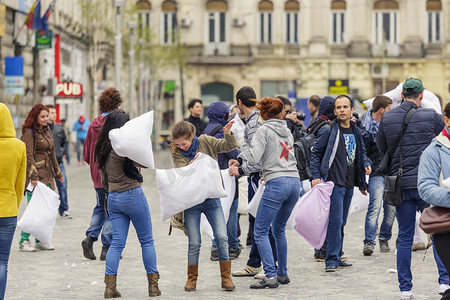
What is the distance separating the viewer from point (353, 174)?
10.2 m

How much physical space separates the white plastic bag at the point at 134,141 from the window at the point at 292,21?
51.0 metres

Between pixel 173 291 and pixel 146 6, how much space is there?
52622 millimetres

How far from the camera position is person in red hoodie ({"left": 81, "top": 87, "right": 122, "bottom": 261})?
376 inches

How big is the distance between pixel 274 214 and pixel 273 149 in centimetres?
60

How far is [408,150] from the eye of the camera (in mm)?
8391

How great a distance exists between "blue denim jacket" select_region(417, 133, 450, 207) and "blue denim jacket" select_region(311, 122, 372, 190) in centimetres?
329

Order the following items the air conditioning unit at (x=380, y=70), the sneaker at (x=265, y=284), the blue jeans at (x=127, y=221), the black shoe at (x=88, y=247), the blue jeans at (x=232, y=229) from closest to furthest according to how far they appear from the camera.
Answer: the blue jeans at (x=127, y=221), the sneaker at (x=265, y=284), the black shoe at (x=88, y=247), the blue jeans at (x=232, y=229), the air conditioning unit at (x=380, y=70)

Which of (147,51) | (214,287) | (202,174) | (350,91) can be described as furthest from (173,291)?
→ (350,91)

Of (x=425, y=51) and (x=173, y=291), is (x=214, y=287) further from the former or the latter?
(x=425, y=51)

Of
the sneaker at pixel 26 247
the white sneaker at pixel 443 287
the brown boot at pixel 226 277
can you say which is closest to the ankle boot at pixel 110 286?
the brown boot at pixel 226 277

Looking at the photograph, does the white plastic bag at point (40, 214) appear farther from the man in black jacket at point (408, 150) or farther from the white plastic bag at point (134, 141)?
the man in black jacket at point (408, 150)

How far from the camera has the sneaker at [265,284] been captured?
9.05 m

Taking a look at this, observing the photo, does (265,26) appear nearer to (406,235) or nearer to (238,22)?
(238,22)

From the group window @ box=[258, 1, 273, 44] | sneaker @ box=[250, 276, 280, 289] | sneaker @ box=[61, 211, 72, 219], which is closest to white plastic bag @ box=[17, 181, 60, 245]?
sneaker @ box=[250, 276, 280, 289]
